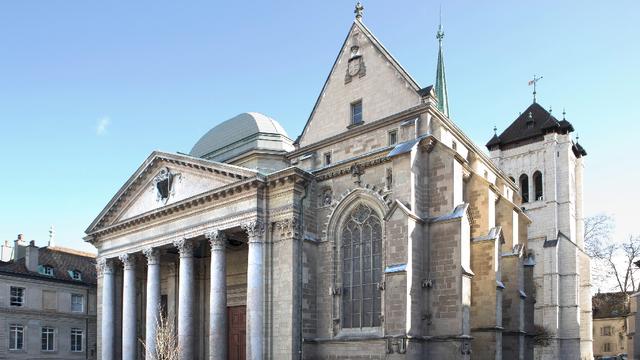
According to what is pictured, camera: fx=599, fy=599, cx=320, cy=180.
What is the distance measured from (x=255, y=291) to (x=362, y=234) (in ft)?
17.3

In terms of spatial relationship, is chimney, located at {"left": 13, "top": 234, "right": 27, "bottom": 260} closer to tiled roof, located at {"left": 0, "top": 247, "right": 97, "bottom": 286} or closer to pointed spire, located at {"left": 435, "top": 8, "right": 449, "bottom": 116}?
tiled roof, located at {"left": 0, "top": 247, "right": 97, "bottom": 286}

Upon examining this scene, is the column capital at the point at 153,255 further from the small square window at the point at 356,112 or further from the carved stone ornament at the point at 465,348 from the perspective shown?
the carved stone ornament at the point at 465,348

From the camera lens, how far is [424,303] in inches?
906

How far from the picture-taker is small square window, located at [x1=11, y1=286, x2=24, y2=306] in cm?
3950

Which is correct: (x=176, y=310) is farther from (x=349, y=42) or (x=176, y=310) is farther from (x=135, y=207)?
(x=349, y=42)

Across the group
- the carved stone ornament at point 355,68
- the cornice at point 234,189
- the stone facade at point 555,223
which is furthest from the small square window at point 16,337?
the stone facade at point 555,223

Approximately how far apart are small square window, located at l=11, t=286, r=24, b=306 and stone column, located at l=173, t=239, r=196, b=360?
661 inches

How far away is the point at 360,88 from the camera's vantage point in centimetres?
2756

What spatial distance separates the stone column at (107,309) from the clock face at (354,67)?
18.5 meters

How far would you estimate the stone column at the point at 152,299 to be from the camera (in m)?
30.8

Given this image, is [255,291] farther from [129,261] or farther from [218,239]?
[129,261]

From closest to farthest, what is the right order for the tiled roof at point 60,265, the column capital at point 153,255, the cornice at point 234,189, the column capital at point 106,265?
the cornice at point 234,189 < the column capital at point 153,255 < the column capital at point 106,265 < the tiled roof at point 60,265

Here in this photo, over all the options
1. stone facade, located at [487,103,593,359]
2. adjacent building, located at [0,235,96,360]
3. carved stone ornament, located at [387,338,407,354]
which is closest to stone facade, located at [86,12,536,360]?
carved stone ornament, located at [387,338,407,354]

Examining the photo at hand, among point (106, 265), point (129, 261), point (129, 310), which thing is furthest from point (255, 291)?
point (106, 265)
